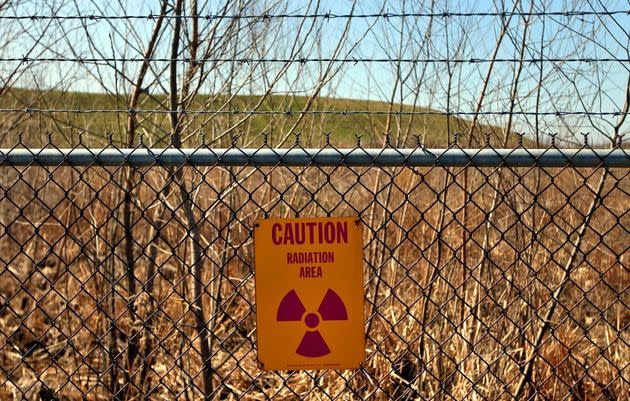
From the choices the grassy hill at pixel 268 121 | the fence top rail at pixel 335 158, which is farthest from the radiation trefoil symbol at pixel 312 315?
the grassy hill at pixel 268 121

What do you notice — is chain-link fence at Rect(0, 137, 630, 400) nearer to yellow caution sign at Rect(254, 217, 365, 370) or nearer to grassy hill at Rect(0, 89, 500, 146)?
grassy hill at Rect(0, 89, 500, 146)

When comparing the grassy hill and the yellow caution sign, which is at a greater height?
the grassy hill

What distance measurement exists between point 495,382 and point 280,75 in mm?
2211

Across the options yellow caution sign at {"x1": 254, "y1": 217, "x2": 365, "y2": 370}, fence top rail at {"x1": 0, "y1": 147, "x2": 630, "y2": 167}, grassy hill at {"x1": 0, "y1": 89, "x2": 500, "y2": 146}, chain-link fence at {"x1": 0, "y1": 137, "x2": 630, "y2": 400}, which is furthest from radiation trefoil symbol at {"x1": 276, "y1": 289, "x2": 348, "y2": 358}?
grassy hill at {"x1": 0, "y1": 89, "x2": 500, "y2": 146}

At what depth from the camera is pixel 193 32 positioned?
13.5 ft

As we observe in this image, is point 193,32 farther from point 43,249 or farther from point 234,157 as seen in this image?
point 43,249

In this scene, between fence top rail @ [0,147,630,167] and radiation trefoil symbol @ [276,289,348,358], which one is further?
radiation trefoil symbol @ [276,289,348,358]

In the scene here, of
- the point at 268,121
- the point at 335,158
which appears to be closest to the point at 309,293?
the point at 335,158

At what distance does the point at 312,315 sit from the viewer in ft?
8.35

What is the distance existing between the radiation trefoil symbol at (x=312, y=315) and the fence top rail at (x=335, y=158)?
18.6 inches

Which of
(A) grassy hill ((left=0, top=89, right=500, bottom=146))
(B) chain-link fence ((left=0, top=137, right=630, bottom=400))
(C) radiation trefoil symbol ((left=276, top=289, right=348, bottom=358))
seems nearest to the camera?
(C) radiation trefoil symbol ((left=276, top=289, right=348, bottom=358))

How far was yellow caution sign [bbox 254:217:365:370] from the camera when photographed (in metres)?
2.52

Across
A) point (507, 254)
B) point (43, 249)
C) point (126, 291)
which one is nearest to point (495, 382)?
point (507, 254)

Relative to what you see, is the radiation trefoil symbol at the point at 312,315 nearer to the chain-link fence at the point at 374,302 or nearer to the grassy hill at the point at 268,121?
the chain-link fence at the point at 374,302
